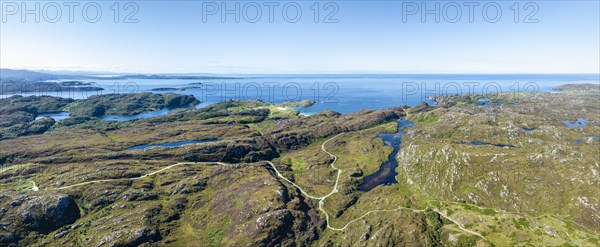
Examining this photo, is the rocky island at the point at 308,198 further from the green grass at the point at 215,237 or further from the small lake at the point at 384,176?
the small lake at the point at 384,176

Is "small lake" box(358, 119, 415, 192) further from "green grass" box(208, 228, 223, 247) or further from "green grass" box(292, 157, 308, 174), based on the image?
"green grass" box(208, 228, 223, 247)

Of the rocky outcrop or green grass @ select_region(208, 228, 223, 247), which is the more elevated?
the rocky outcrop

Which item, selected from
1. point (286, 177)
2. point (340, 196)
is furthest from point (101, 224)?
point (340, 196)

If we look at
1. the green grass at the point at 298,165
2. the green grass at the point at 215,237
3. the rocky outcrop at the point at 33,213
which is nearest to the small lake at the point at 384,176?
the green grass at the point at 298,165

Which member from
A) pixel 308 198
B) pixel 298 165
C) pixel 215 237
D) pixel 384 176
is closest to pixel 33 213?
pixel 215 237

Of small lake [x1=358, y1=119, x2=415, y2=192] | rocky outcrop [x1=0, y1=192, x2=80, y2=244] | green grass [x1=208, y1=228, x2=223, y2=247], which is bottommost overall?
green grass [x1=208, y1=228, x2=223, y2=247]

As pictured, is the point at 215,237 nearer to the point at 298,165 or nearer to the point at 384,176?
the point at 298,165

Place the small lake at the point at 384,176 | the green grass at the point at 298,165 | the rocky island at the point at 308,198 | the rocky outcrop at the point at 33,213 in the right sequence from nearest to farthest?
the rocky island at the point at 308,198 < the rocky outcrop at the point at 33,213 < the small lake at the point at 384,176 < the green grass at the point at 298,165

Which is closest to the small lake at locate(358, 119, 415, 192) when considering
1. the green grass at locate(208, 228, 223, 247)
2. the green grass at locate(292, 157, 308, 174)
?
the green grass at locate(292, 157, 308, 174)

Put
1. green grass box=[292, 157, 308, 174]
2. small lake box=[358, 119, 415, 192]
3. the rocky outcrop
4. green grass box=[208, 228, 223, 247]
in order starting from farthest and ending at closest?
green grass box=[292, 157, 308, 174]
small lake box=[358, 119, 415, 192]
green grass box=[208, 228, 223, 247]
the rocky outcrop

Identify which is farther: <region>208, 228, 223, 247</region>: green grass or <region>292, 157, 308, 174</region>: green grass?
<region>292, 157, 308, 174</region>: green grass

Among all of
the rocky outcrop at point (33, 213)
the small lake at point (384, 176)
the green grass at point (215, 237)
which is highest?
the small lake at point (384, 176)
